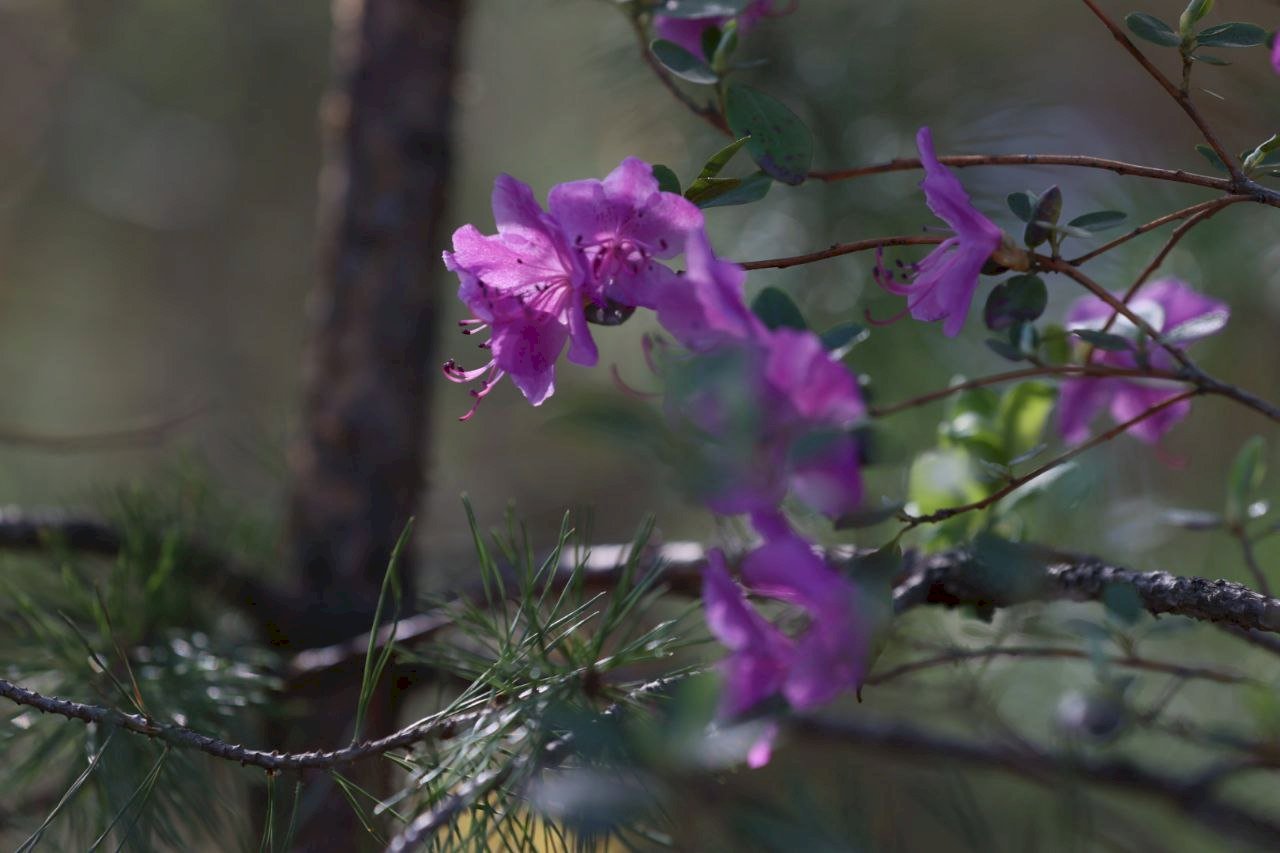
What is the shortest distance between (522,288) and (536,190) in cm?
227

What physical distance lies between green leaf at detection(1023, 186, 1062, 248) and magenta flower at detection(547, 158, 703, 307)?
4.4 inches

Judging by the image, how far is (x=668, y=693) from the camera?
36cm

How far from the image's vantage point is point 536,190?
102 inches

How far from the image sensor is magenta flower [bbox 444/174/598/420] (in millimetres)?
366

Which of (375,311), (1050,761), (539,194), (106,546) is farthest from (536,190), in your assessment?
(1050,761)

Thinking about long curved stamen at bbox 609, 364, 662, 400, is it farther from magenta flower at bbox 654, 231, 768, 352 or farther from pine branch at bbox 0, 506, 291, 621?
pine branch at bbox 0, 506, 291, 621

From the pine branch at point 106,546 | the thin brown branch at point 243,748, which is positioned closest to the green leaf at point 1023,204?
the thin brown branch at point 243,748

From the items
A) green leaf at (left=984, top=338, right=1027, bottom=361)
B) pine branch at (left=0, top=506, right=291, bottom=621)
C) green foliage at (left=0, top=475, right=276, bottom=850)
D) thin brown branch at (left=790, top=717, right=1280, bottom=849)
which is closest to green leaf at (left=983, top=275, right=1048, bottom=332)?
green leaf at (left=984, top=338, right=1027, bottom=361)

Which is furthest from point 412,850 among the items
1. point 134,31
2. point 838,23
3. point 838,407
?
point 134,31

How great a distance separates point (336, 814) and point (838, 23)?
0.82 m

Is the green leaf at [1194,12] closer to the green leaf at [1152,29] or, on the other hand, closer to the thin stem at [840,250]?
the green leaf at [1152,29]

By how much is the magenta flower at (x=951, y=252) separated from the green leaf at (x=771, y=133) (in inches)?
1.7

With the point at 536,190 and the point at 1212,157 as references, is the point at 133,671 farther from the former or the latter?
the point at 536,190

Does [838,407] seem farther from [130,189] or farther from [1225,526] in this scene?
[130,189]
